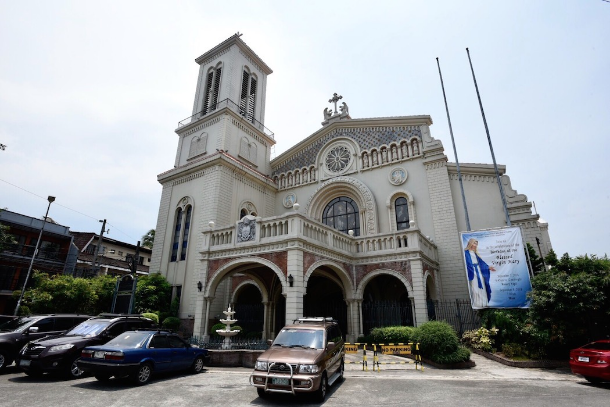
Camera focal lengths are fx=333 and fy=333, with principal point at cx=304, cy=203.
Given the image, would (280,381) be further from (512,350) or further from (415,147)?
(415,147)

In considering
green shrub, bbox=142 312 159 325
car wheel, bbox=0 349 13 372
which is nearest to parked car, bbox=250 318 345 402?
car wheel, bbox=0 349 13 372

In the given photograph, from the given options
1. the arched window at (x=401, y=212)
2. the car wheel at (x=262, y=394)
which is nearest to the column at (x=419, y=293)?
the arched window at (x=401, y=212)

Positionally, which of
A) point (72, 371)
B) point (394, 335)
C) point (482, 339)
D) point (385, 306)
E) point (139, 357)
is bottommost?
point (72, 371)

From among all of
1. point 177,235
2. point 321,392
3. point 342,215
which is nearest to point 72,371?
point 321,392

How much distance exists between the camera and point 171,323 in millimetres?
18750

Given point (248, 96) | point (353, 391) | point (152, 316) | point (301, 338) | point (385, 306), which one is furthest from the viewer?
point (248, 96)

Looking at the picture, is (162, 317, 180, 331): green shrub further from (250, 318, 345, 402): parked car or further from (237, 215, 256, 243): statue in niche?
(250, 318, 345, 402): parked car

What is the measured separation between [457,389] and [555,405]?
207cm

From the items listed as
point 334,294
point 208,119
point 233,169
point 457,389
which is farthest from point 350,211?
point 457,389

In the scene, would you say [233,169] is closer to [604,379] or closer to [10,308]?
[604,379]

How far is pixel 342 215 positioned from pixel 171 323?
12.8 meters

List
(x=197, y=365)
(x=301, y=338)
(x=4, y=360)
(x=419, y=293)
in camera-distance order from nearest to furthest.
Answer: (x=301, y=338) < (x=4, y=360) < (x=197, y=365) < (x=419, y=293)

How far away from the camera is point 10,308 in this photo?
1081 inches

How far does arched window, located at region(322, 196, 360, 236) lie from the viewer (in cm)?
2305
